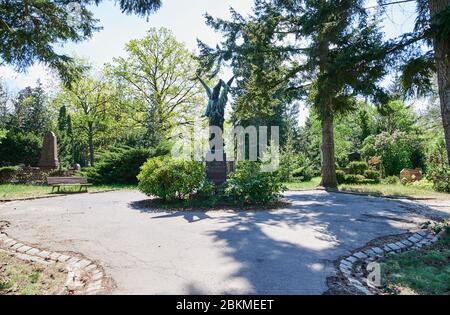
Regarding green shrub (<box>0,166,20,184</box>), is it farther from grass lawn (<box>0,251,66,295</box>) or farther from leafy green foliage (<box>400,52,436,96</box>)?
leafy green foliage (<box>400,52,436,96</box>)

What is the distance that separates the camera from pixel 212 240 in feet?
16.7

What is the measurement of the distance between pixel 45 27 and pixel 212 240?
258 inches

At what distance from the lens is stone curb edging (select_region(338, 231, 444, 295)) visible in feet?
11.3

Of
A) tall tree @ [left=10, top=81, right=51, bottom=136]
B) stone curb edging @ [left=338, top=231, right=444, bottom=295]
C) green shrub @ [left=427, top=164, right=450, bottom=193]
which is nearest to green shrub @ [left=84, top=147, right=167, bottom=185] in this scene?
stone curb edging @ [left=338, top=231, right=444, bottom=295]

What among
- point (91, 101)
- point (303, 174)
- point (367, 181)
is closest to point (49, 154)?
point (91, 101)

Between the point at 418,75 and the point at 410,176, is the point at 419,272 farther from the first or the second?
the point at 410,176

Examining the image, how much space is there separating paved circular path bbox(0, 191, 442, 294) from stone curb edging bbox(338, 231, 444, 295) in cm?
21

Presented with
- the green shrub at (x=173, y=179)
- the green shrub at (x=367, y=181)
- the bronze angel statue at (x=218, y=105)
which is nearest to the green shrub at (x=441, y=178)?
the green shrub at (x=367, y=181)

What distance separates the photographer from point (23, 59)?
24.4ft

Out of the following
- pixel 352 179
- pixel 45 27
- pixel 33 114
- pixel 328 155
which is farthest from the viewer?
pixel 33 114

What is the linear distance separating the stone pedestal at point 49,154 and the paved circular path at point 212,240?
412 inches
